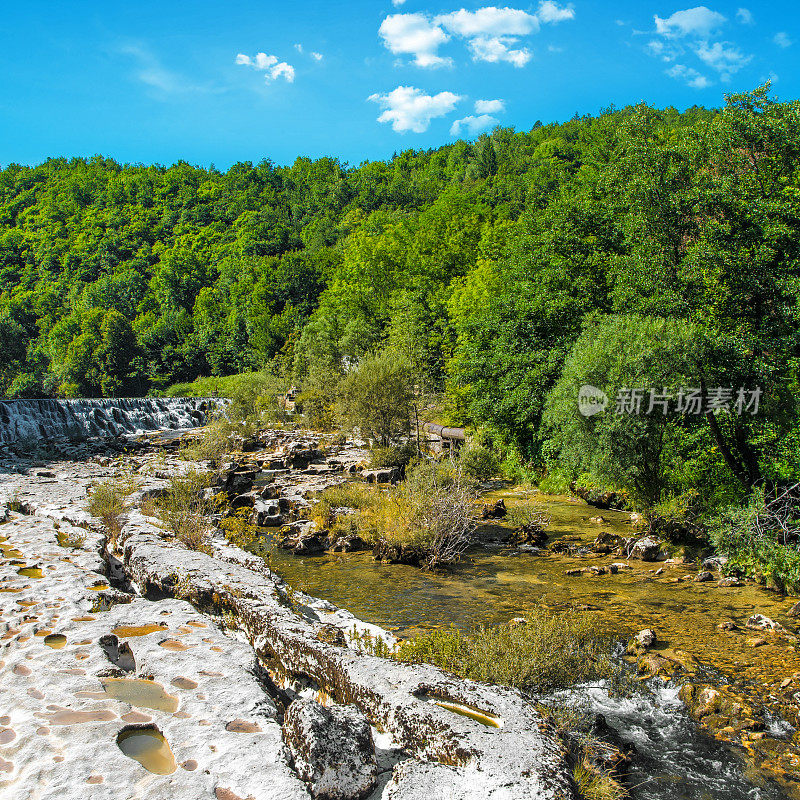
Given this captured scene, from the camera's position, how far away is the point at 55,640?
21.0ft

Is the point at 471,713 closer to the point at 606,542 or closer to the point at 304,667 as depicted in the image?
the point at 304,667

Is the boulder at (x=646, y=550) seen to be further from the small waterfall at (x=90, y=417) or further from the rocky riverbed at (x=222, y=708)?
the small waterfall at (x=90, y=417)

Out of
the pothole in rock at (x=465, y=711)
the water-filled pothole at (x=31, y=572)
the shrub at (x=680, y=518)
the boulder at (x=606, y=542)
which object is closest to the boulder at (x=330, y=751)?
the pothole in rock at (x=465, y=711)

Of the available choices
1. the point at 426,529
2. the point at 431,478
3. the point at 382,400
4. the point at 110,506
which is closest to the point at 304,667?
the point at 426,529

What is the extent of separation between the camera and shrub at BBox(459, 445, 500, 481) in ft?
76.3

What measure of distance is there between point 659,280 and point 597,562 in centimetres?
759

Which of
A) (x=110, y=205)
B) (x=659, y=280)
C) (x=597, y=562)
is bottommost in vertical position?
(x=597, y=562)

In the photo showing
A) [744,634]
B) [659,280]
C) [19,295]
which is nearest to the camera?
[744,634]

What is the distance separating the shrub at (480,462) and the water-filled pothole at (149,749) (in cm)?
1880

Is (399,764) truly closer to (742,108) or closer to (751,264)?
(751,264)

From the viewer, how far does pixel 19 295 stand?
4146 inches

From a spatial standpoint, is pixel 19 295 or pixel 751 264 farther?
pixel 19 295

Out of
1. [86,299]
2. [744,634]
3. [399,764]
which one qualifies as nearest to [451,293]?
[744,634]

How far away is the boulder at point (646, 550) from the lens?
562 inches
